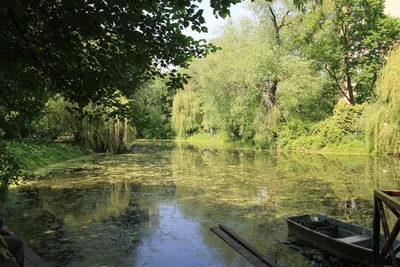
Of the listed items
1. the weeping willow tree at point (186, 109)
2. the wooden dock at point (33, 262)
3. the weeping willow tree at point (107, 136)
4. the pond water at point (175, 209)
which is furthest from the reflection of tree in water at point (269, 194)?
the weeping willow tree at point (186, 109)

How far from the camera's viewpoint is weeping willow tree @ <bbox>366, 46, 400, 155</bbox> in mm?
16312

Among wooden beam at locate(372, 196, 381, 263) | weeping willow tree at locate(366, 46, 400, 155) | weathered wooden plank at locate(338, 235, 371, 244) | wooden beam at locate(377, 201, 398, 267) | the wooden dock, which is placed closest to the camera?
wooden beam at locate(377, 201, 398, 267)

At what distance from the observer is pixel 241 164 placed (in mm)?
16594

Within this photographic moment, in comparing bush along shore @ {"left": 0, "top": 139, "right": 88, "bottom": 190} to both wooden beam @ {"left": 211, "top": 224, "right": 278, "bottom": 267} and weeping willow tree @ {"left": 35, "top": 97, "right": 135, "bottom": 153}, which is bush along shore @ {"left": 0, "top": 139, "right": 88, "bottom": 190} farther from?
wooden beam @ {"left": 211, "top": 224, "right": 278, "bottom": 267}

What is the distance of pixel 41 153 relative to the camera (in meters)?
14.9

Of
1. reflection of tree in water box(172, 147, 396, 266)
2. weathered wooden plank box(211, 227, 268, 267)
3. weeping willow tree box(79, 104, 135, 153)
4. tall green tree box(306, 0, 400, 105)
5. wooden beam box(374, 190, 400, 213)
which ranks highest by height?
tall green tree box(306, 0, 400, 105)

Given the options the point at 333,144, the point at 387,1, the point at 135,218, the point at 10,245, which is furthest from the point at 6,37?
the point at 387,1

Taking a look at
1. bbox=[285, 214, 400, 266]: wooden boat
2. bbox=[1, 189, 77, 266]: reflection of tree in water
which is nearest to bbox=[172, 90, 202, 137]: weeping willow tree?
bbox=[1, 189, 77, 266]: reflection of tree in water

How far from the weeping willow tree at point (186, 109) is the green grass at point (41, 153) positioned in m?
16.7

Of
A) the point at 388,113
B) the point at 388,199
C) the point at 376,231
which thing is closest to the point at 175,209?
the point at 376,231

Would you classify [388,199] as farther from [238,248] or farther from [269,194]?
[269,194]

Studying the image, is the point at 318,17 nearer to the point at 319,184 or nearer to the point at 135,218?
the point at 319,184

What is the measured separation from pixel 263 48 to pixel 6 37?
20.8 m

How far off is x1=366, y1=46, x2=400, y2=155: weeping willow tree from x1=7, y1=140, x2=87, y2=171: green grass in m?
14.9
